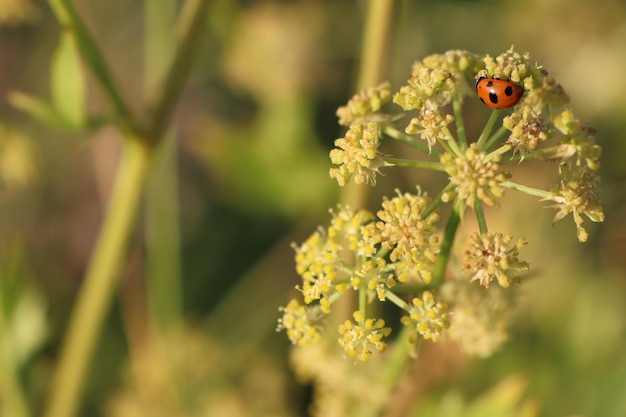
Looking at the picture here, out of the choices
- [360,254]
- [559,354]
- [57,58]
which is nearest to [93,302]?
[57,58]

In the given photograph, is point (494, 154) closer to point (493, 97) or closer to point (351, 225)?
point (493, 97)

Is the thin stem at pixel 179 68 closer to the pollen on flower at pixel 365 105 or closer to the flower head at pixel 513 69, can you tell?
the pollen on flower at pixel 365 105

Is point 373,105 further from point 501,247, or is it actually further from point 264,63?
point 264,63

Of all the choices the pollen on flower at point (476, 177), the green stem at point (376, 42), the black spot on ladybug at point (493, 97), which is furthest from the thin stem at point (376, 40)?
the pollen on flower at point (476, 177)

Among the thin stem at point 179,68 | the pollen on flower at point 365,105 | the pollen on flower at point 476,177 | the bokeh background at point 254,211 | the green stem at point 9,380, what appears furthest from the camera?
the bokeh background at point 254,211

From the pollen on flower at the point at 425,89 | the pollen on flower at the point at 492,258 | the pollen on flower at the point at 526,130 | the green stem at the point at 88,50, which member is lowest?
the pollen on flower at the point at 492,258

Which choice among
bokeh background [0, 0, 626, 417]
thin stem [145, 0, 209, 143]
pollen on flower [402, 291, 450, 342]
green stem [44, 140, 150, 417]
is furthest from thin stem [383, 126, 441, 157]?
bokeh background [0, 0, 626, 417]
